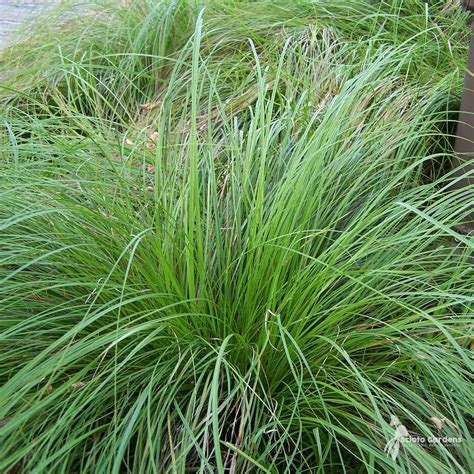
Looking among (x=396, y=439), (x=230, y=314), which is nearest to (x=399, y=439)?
(x=396, y=439)

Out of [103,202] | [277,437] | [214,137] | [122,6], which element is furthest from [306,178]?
[122,6]

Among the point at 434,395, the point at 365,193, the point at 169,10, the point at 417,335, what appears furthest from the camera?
the point at 169,10

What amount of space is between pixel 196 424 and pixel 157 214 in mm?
583

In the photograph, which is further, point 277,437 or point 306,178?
point 306,178

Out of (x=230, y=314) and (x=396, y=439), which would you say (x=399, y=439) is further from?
(x=230, y=314)

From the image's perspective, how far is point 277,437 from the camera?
1945 mm

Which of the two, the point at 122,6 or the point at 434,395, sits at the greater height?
the point at 122,6

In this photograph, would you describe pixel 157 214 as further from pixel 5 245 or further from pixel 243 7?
pixel 243 7

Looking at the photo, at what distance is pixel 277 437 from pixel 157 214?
685mm

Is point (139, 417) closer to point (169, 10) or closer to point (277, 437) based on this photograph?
point (277, 437)

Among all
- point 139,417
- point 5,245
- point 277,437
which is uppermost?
point 5,245

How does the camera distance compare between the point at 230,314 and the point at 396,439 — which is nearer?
the point at 396,439

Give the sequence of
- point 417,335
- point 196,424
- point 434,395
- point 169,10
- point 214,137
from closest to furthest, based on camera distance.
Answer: point 196,424 → point 434,395 → point 417,335 → point 214,137 → point 169,10

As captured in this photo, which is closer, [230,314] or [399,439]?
[399,439]
